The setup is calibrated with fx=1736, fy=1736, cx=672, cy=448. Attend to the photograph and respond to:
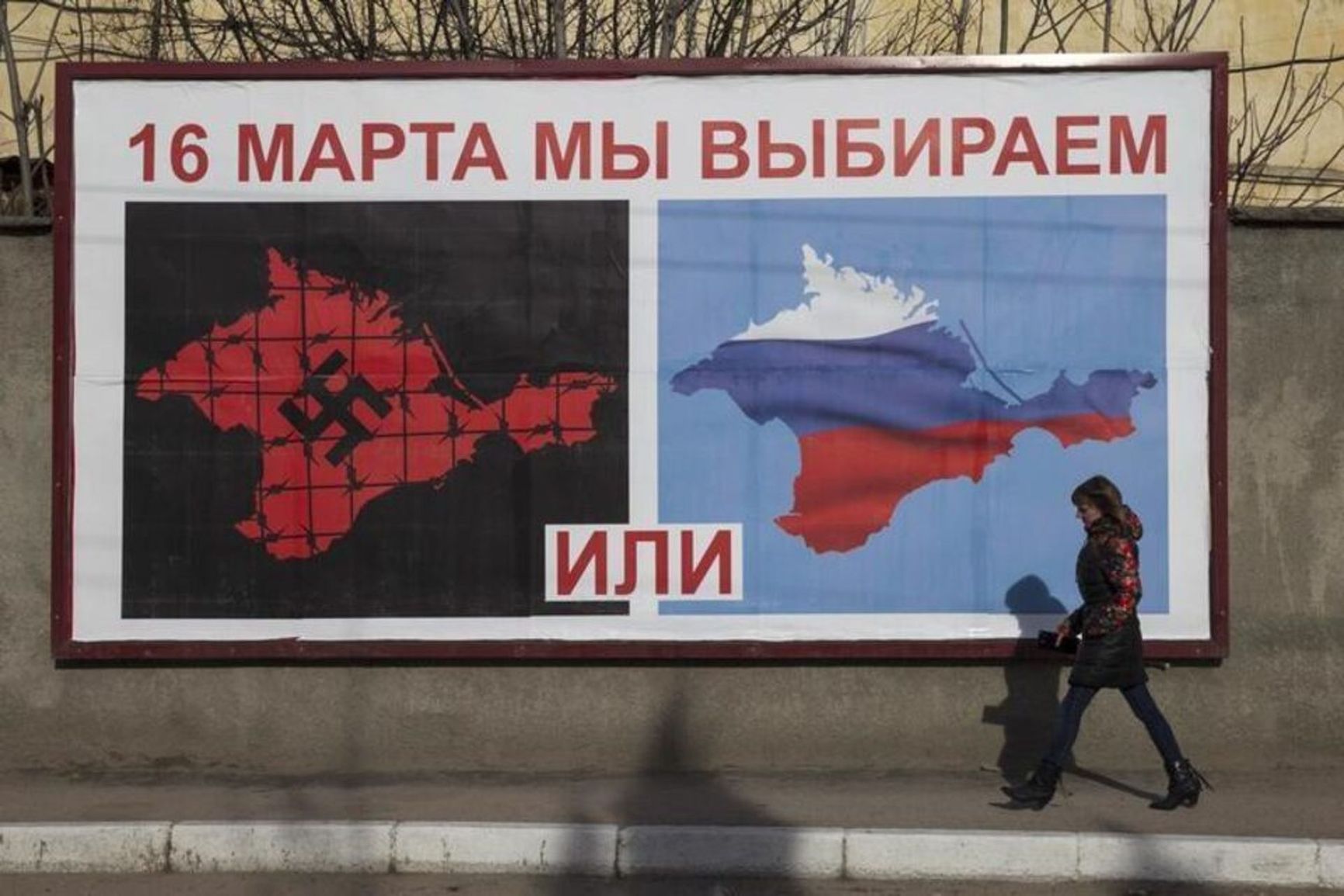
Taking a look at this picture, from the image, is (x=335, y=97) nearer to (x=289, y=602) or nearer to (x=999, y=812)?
(x=289, y=602)

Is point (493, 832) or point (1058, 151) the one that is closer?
point (493, 832)

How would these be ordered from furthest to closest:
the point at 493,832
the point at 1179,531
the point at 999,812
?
the point at 1179,531
the point at 999,812
the point at 493,832

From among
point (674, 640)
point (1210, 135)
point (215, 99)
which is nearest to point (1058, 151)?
point (1210, 135)

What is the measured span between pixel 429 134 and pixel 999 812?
4.24 meters

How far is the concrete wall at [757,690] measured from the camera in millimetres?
8617

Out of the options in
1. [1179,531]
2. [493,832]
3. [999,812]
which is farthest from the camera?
[1179,531]

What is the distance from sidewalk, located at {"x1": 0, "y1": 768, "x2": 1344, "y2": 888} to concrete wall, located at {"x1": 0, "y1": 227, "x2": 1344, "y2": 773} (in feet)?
1.49

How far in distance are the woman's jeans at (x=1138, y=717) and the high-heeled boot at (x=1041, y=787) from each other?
0.13 ft

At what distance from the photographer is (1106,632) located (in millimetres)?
7617

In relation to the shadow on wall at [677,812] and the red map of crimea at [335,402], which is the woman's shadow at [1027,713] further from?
the red map of crimea at [335,402]

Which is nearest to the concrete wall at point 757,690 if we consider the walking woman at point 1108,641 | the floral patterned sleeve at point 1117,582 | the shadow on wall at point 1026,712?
the shadow on wall at point 1026,712

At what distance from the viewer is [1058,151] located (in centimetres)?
855

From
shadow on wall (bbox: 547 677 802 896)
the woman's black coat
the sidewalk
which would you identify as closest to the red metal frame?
shadow on wall (bbox: 547 677 802 896)

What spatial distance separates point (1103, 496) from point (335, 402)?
3740 mm
